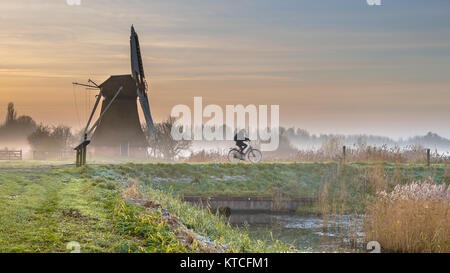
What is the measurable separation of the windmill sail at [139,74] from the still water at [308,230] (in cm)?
1551

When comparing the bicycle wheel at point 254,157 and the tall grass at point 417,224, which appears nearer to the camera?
the tall grass at point 417,224

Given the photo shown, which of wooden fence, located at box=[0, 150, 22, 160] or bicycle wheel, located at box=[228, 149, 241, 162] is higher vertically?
bicycle wheel, located at box=[228, 149, 241, 162]

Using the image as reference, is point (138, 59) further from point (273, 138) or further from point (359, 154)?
point (359, 154)

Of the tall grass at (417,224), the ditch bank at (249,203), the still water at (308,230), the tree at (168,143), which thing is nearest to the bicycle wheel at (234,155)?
the ditch bank at (249,203)

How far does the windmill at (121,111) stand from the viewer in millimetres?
28562

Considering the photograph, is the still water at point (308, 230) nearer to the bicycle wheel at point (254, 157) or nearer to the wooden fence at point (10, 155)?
the bicycle wheel at point (254, 157)

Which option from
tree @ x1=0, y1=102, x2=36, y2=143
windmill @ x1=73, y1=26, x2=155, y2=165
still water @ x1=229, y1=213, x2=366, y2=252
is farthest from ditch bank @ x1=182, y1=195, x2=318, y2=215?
tree @ x1=0, y1=102, x2=36, y2=143

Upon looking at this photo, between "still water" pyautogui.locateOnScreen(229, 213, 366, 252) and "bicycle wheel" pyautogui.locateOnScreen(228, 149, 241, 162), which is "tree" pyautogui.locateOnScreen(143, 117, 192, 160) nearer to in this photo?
"bicycle wheel" pyautogui.locateOnScreen(228, 149, 241, 162)

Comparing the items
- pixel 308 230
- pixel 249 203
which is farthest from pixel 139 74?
pixel 308 230

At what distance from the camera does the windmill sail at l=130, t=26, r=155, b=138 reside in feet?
94.1

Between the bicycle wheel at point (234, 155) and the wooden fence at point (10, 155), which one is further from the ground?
the bicycle wheel at point (234, 155)

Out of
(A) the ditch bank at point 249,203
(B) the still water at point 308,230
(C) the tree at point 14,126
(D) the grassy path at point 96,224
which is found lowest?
(B) the still water at point 308,230

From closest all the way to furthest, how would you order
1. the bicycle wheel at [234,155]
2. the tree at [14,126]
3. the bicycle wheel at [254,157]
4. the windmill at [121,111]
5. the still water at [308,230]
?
the still water at [308,230]
the bicycle wheel at [254,157]
the bicycle wheel at [234,155]
the windmill at [121,111]
the tree at [14,126]

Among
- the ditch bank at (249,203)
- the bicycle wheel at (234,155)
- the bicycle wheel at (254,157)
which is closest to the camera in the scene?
the ditch bank at (249,203)
